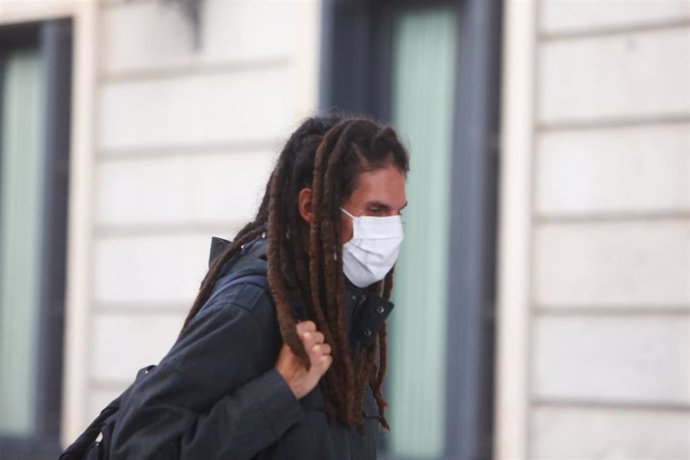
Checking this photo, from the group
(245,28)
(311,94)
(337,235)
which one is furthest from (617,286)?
(337,235)

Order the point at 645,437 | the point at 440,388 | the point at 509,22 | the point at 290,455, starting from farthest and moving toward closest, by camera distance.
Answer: the point at 440,388, the point at 509,22, the point at 645,437, the point at 290,455

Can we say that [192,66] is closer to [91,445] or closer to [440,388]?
[440,388]

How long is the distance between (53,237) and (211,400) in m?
6.81

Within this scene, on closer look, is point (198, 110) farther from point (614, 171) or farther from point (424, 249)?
point (614, 171)

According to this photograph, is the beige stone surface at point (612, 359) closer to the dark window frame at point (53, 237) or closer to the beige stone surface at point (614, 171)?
the beige stone surface at point (614, 171)

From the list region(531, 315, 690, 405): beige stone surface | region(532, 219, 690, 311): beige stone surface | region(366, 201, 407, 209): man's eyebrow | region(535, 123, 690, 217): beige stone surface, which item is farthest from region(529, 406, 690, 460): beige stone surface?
region(366, 201, 407, 209): man's eyebrow

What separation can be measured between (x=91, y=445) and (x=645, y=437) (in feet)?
14.7

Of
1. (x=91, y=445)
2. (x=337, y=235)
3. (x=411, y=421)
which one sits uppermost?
(x=337, y=235)

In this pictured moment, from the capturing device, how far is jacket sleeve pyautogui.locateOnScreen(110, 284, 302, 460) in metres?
2.87

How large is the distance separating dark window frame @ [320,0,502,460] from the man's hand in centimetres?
452

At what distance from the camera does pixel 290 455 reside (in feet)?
9.77

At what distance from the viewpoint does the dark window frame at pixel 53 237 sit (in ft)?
31.2

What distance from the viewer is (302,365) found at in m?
3.00

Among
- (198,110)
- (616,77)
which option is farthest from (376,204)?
(198,110)
